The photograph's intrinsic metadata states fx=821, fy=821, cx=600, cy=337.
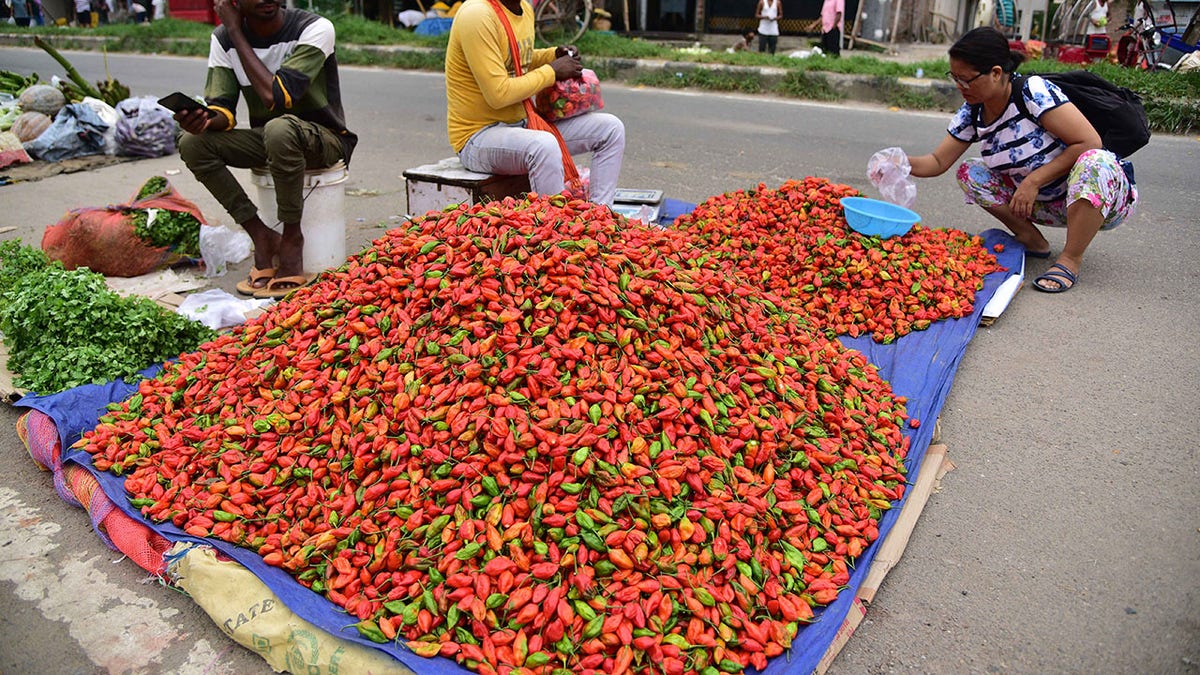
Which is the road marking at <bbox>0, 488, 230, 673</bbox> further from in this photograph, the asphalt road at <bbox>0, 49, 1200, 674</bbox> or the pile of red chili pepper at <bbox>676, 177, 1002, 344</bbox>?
the pile of red chili pepper at <bbox>676, 177, 1002, 344</bbox>


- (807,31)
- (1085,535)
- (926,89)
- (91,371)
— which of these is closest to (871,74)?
(926,89)

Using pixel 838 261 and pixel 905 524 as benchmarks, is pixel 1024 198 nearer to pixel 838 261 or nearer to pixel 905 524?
pixel 838 261

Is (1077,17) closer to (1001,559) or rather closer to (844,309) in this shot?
(844,309)

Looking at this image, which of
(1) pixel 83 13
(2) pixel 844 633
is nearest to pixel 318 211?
(2) pixel 844 633

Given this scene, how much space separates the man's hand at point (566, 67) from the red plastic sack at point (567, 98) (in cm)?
5

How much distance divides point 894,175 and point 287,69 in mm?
3085

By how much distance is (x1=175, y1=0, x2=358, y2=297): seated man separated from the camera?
378cm

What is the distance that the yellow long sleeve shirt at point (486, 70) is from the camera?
12.4 feet

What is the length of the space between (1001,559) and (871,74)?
7.99 metres

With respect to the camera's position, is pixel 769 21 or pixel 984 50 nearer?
pixel 984 50

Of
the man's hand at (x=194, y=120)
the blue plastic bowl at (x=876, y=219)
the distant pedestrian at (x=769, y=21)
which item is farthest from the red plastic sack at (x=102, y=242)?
the distant pedestrian at (x=769, y=21)

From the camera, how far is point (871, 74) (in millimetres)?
9203

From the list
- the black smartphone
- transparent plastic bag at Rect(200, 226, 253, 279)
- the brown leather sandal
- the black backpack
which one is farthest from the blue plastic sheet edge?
transparent plastic bag at Rect(200, 226, 253, 279)

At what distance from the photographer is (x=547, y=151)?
392cm
